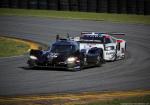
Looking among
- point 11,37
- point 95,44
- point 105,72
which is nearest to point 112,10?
point 11,37

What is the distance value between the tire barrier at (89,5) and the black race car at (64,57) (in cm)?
2295

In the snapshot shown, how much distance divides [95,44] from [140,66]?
8.05ft

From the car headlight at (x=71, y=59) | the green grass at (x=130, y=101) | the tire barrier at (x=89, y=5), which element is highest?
the tire barrier at (x=89, y=5)

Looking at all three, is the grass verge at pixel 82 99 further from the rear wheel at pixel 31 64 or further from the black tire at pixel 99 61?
the black tire at pixel 99 61

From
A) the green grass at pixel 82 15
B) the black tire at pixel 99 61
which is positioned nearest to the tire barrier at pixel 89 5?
the green grass at pixel 82 15

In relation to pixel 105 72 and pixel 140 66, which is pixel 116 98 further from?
pixel 140 66

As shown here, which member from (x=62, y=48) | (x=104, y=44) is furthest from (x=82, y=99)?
(x=104, y=44)

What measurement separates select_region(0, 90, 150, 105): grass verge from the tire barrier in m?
29.0

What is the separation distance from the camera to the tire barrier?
44091 mm

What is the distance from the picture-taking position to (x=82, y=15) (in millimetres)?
46562

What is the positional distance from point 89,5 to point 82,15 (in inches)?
54.4

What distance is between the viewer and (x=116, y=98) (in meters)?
14.5

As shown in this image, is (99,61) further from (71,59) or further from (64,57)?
(64,57)

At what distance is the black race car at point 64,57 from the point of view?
797 inches
